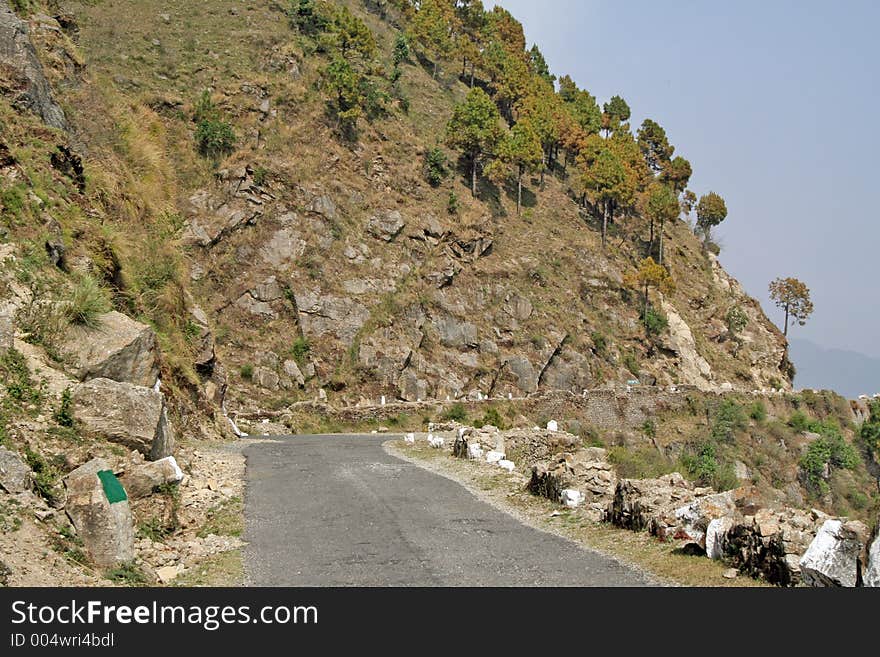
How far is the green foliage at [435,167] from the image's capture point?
55062 millimetres

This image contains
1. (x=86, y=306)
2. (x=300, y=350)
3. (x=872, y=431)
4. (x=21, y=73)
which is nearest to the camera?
(x=86, y=306)

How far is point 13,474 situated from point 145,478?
223 cm

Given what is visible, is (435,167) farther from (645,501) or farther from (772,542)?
(772,542)

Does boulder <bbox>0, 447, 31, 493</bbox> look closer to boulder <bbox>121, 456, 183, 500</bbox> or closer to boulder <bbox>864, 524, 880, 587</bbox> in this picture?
boulder <bbox>121, 456, 183, 500</bbox>

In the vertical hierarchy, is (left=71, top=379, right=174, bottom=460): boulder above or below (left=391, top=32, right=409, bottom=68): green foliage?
below

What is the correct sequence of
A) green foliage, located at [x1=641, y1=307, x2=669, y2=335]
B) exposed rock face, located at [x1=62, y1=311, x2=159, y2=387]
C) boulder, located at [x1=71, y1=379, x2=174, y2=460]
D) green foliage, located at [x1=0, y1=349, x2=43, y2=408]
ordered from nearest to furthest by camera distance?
green foliage, located at [x1=0, y1=349, x2=43, y2=408]
boulder, located at [x1=71, y1=379, x2=174, y2=460]
exposed rock face, located at [x1=62, y1=311, x2=159, y2=387]
green foliage, located at [x1=641, y1=307, x2=669, y2=335]

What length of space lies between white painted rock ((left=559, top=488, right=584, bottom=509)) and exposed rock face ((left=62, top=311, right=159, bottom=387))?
8228mm

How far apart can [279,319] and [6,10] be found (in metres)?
22.1

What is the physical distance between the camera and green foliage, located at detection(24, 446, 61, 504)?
7.82 m

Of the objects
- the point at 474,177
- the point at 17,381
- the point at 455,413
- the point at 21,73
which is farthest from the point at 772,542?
the point at 474,177

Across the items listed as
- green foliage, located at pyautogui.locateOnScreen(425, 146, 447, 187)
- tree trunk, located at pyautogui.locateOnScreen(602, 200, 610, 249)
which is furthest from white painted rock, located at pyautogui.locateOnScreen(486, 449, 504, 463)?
tree trunk, located at pyautogui.locateOnScreen(602, 200, 610, 249)

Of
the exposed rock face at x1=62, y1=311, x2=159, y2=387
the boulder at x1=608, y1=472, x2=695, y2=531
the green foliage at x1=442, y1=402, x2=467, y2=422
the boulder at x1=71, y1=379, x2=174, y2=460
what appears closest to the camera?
the boulder at x1=71, y1=379, x2=174, y2=460

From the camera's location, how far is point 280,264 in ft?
140

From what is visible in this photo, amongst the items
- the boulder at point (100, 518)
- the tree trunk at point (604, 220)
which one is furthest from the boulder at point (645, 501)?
the tree trunk at point (604, 220)
